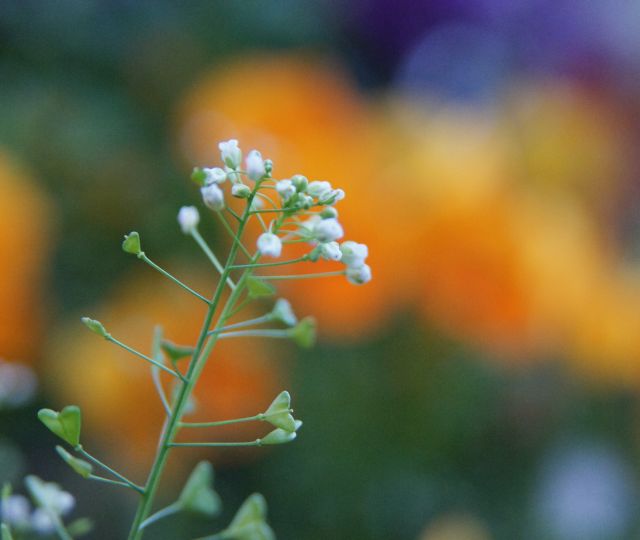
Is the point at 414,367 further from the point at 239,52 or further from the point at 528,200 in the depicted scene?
the point at 239,52

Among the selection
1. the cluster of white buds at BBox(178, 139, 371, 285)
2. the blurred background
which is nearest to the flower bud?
the cluster of white buds at BBox(178, 139, 371, 285)

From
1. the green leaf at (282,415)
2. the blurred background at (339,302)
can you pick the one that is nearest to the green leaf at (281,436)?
the green leaf at (282,415)

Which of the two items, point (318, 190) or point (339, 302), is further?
point (339, 302)

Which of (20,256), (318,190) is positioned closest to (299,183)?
(318,190)

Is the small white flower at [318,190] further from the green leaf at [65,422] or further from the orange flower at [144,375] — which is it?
the orange flower at [144,375]

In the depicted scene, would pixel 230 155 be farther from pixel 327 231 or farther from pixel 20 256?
pixel 20 256

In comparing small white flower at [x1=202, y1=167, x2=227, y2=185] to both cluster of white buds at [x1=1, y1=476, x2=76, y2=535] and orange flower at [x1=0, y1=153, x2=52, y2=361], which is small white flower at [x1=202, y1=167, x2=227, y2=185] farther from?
orange flower at [x1=0, y1=153, x2=52, y2=361]
